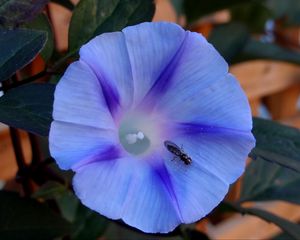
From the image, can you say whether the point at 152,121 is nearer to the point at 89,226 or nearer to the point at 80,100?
the point at 80,100

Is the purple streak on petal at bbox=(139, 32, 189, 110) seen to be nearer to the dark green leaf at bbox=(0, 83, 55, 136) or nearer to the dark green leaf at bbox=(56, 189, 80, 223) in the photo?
the dark green leaf at bbox=(0, 83, 55, 136)

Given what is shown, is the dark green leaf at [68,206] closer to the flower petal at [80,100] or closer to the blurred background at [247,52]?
the blurred background at [247,52]

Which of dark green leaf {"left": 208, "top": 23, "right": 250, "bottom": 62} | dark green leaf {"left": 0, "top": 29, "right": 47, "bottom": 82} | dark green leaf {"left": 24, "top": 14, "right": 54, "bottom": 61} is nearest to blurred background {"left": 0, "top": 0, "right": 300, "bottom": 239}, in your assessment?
dark green leaf {"left": 208, "top": 23, "right": 250, "bottom": 62}

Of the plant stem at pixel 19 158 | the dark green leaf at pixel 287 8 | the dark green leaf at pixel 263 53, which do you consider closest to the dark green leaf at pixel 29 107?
the plant stem at pixel 19 158

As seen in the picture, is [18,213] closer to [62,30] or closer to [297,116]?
[62,30]

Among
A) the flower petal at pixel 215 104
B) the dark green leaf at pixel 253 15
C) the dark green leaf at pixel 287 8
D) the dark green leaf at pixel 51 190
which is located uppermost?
the flower petal at pixel 215 104

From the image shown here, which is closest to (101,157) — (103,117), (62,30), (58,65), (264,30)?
(103,117)

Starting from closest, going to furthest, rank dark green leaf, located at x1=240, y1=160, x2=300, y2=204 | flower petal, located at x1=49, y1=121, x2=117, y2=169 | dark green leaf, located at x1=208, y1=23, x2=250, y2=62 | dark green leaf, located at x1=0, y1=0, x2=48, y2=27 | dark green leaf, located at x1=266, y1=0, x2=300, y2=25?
flower petal, located at x1=49, y1=121, x2=117, y2=169 → dark green leaf, located at x1=0, y1=0, x2=48, y2=27 → dark green leaf, located at x1=240, y1=160, x2=300, y2=204 → dark green leaf, located at x1=208, y1=23, x2=250, y2=62 → dark green leaf, located at x1=266, y1=0, x2=300, y2=25
